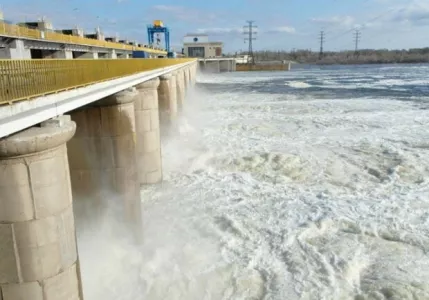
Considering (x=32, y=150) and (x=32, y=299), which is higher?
(x=32, y=150)

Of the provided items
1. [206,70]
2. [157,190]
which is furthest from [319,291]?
[206,70]

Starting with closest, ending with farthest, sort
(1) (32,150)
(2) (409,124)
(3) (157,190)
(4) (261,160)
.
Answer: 1. (1) (32,150)
2. (3) (157,190)
3. (4) (261,160)
4. (2) (409,124)

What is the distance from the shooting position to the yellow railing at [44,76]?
21.9 feet

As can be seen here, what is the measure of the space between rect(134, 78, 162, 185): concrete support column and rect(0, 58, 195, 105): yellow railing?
5.60 meters

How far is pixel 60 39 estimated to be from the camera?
3588 centimetres

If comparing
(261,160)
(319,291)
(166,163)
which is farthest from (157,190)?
(319,291)

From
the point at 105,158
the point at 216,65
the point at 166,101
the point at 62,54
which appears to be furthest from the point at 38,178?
the point at 216,65

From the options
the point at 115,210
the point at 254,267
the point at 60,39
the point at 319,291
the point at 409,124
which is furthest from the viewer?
the point at 60,39

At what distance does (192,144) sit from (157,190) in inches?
317

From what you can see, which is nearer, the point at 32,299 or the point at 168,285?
the point at 32,299

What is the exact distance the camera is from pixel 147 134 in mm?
18594

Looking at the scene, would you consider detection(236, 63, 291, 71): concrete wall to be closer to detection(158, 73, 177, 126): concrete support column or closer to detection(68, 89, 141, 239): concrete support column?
detection(158, 73, 177, 126): concrete support column

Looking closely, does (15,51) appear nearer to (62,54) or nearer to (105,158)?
(62,54)

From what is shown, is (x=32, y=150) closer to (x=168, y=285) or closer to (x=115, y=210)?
(x=168, y=285)
